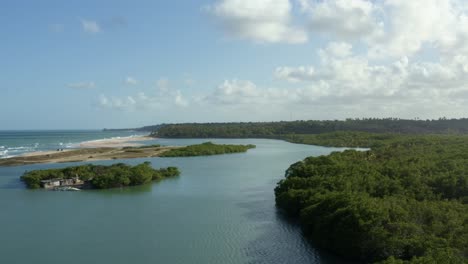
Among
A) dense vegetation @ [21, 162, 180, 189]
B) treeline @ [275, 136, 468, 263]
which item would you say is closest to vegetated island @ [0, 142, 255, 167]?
dense vegetation @ [21, 162, 180, 189]

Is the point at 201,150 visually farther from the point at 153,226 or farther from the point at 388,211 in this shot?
the point at 388,211

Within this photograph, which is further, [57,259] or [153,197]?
[153,197]

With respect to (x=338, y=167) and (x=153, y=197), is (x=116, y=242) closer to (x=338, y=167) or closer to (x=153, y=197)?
(x=153, y=197)

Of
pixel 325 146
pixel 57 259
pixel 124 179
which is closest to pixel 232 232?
pixel 57 259

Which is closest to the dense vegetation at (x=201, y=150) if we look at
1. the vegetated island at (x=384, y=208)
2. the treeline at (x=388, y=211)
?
the vegetated island at (x=384, y=208)

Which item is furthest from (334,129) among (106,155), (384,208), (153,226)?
(384,208)

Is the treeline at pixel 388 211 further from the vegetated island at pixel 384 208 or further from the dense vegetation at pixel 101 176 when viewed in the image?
the dense vegetation at pixel 101 176

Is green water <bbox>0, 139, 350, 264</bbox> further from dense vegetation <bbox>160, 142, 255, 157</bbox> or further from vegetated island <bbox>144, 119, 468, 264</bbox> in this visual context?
dense vegetation <bbox>160, 142, 255, 157</bbox>
